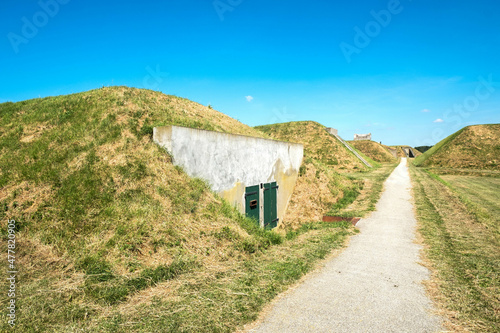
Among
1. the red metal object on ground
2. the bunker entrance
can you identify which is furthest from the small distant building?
the red metal object on ground

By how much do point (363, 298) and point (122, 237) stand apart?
5315mm

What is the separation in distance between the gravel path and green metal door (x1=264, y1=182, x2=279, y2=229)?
5252mm

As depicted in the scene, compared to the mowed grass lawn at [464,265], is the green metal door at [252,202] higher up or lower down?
higher up

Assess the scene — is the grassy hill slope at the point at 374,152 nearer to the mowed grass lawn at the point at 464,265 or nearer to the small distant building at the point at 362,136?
the small distant building at the point at 362,136

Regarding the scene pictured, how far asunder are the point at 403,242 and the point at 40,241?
10159mm

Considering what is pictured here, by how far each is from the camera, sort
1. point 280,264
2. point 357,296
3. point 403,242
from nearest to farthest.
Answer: point 357,296 < point 280,264 < point 403,242

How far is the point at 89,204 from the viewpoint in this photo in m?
6.97

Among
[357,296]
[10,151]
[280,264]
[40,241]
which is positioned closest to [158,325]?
[280,264]

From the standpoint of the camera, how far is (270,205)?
1299 cm

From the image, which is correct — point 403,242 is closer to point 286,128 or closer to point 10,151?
point 10,151

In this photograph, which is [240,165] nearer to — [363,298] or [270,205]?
[270,205]

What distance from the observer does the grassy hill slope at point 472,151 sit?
42.1 meters

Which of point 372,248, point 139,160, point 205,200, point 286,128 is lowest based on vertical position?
point 372,248

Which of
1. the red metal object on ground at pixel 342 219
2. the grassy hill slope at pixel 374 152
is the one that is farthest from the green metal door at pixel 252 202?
the grassy hill slope at pixel 374 152
